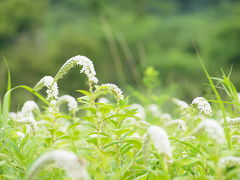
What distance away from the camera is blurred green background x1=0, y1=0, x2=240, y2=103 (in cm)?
2702

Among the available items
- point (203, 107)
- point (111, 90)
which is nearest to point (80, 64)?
point (111, 90)

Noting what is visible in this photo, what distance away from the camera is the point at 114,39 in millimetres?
31297

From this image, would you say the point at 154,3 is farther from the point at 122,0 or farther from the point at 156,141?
the point at 156,141

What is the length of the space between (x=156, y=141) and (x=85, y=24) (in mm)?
47779

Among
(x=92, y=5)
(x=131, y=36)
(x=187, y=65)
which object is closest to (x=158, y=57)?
(x=187, y=65)

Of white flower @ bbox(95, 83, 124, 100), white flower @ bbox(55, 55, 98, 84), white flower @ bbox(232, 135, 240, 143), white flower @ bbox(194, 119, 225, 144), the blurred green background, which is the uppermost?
the blurred green background

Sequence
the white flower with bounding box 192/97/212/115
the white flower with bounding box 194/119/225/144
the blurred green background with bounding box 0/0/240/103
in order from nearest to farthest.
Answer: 1. the white flower with bounding box 194/119/225/144
2. the white flower with bounding box 192/97/212/115
3. the blurred green background with bounding box 0/0/240/103

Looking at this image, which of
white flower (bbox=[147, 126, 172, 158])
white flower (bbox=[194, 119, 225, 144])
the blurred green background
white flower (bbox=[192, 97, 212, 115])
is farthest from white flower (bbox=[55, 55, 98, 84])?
the blurred green background

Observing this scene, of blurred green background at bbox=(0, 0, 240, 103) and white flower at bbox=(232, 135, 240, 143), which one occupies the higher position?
blurred green background at bbox=(0, 0, 240, 103)

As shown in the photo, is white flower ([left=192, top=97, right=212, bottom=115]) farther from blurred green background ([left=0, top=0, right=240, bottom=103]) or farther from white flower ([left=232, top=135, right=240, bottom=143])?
blurred green background ([left=0, top=0, right=240, bottom=103])

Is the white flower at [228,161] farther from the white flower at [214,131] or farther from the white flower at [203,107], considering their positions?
the white flower at [203,107]

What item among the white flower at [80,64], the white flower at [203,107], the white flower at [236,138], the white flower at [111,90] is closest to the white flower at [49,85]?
the white flower at [80,64]

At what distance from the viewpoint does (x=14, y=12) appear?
3475 cm

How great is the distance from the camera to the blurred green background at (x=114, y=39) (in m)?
27.0
